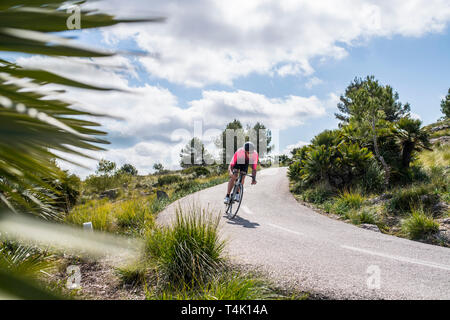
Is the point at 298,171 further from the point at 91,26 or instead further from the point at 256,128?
the point at 256,128

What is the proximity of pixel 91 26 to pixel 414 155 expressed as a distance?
12.6 metres

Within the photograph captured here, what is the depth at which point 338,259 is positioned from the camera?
4.06 m

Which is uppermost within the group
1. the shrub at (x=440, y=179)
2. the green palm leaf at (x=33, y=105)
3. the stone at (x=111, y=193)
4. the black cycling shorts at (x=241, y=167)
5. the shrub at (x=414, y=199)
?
the green palm leaf at (x=33, y=105)

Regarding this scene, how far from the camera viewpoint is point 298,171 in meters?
13.5

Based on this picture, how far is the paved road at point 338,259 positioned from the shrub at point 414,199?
6.02 ft

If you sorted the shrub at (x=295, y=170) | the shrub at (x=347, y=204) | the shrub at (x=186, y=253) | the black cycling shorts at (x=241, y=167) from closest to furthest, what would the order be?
the shrub at (x=186, y=253), the black cycling shorts at (x=241, y=167), the shrub at (x=347, y=204), the shrub at (x=295, y=170)

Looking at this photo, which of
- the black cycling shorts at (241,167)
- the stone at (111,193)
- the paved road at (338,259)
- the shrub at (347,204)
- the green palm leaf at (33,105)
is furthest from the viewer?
the stone at (111,193)

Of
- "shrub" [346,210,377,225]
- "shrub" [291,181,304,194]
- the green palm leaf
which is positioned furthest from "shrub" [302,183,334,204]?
the green palm leaf

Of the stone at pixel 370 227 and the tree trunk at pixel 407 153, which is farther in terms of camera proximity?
the tree trunk at pixel 407 153

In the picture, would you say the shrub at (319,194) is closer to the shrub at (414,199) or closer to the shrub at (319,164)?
the shrub at (319,164)

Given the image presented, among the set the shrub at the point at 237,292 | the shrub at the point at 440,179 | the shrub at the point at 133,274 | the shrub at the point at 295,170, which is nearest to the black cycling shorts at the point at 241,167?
the shrub at the point at 133,274

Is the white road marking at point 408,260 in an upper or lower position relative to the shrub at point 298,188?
lower

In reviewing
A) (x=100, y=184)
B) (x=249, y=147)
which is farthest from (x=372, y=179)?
(x=100, y=184)

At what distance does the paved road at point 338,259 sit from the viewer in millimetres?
3074
